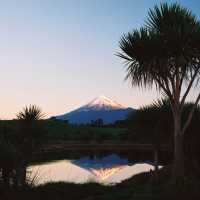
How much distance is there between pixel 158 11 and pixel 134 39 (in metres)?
1.48

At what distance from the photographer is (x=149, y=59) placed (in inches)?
637

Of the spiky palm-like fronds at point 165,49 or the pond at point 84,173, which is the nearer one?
the spiky palm-like fronds at point 165,49

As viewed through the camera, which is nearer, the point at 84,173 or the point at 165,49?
the point at 165,49

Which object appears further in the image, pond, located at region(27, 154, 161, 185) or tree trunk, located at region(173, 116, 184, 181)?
pond, located at region(27, 154, 161, 185)

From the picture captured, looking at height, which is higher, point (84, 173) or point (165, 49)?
point (165, 49)

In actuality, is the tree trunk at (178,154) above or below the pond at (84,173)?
above

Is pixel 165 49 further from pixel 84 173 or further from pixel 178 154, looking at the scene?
pixel 84 173

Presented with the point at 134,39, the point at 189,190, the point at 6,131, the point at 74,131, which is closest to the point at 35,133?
the point at 6,131

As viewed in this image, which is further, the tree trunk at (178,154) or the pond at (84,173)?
the pond at (84,173)

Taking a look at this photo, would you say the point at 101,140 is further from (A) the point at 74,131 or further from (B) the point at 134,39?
(B) the point at 134,39

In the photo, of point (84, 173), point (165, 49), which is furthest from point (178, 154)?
point (84, 173)

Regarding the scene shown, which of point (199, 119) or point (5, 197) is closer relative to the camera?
point (5, 197)

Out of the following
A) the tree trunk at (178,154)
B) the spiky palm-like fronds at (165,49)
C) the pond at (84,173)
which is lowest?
the pond at (84,173)

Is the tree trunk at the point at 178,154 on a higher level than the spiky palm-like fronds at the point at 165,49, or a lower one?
lower
